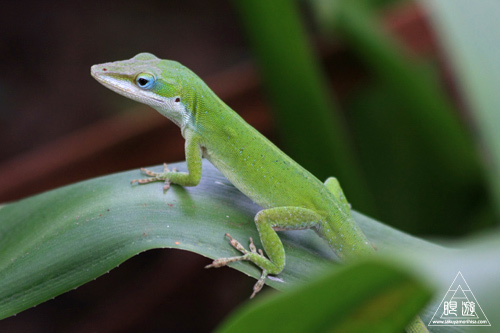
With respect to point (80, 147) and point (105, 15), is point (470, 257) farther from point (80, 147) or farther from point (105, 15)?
point (105, 15)

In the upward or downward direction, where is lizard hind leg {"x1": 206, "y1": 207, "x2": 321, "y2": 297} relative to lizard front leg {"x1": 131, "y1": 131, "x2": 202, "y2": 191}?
downward

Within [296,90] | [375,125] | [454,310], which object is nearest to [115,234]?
[454,310]

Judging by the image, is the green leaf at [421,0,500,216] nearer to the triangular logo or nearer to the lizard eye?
the triangular logo

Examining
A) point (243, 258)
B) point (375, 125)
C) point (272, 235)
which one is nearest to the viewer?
point (243, 258)

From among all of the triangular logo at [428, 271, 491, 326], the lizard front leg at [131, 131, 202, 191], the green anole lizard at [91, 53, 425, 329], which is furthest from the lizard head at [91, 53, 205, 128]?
the triangular logo at [428, 271, 491, 326]

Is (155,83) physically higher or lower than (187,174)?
higher

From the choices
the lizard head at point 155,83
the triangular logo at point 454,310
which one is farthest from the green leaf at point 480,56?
the lizard head at point 155,83

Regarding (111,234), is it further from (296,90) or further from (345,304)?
(296,90)
